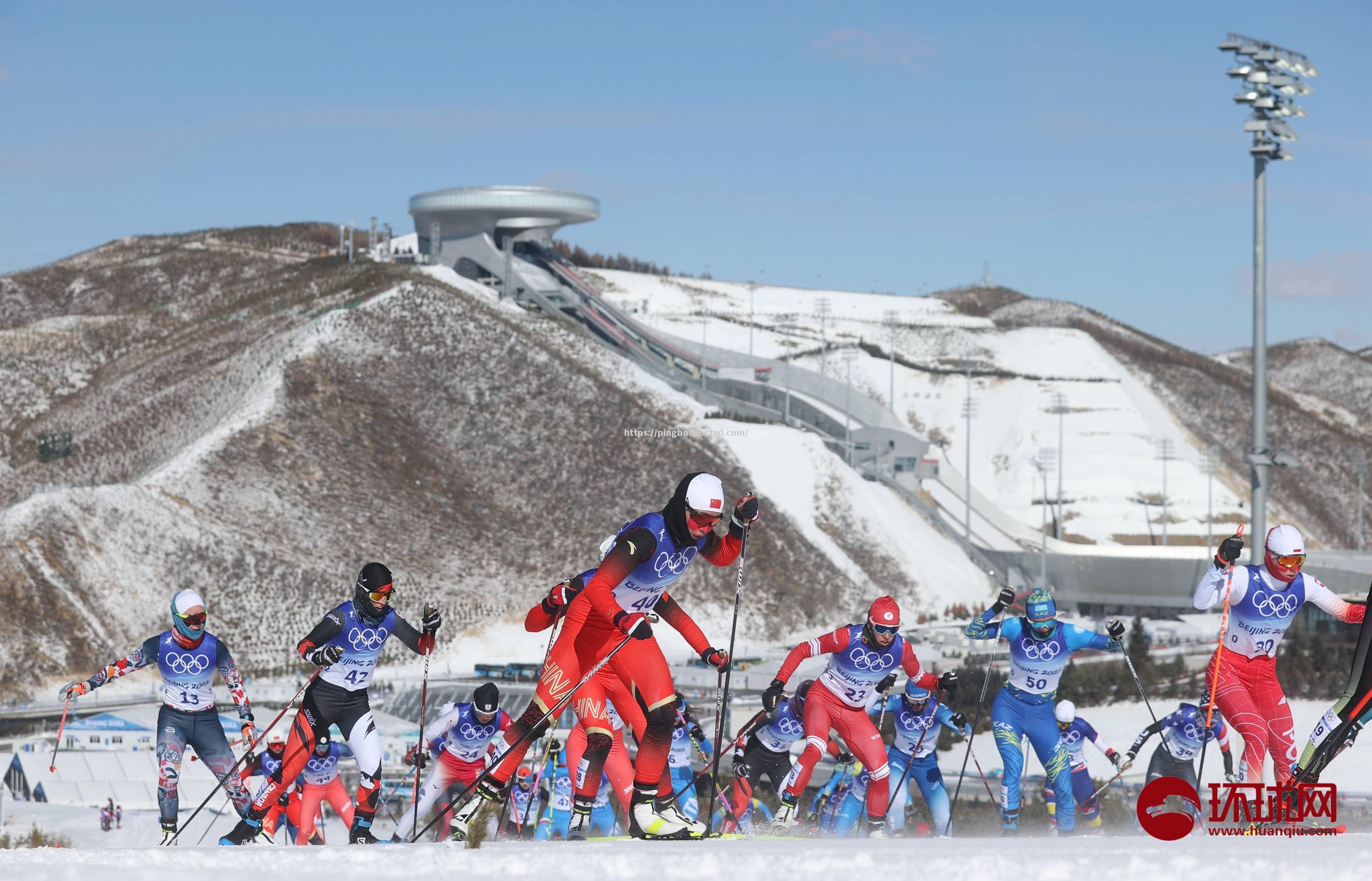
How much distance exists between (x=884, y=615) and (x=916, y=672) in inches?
32.2

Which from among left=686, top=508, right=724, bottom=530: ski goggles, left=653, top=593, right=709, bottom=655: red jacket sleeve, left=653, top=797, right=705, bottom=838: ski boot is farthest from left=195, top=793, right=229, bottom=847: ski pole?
left=686, top=508, right=724, bottom=530: ski goggles

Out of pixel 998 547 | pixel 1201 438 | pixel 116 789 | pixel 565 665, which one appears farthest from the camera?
pixel 1201 438

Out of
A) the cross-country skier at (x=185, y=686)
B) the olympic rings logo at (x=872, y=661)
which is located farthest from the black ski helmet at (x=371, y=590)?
the olympic rings logo at (x=872, y=661)

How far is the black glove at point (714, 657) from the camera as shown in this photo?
10461mm

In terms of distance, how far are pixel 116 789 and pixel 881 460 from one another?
193 feet

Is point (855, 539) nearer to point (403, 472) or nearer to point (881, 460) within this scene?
point (881, 460)

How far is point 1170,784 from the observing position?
9.39 m

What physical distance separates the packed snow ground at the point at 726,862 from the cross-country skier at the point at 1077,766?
241 inches

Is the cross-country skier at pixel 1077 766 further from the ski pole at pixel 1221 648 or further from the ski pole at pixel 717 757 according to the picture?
the ski pole at pixel 717 757

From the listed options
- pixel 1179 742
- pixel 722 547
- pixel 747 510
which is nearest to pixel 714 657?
pixel 722 547

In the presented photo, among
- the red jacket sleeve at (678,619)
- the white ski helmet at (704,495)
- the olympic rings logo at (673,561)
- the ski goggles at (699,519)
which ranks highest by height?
the white ski helmet at (704,495)

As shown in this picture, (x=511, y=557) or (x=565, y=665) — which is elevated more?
(x=565, y=665)

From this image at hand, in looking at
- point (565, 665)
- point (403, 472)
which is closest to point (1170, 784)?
point (565, 665)

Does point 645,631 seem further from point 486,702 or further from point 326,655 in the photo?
point 486,702
